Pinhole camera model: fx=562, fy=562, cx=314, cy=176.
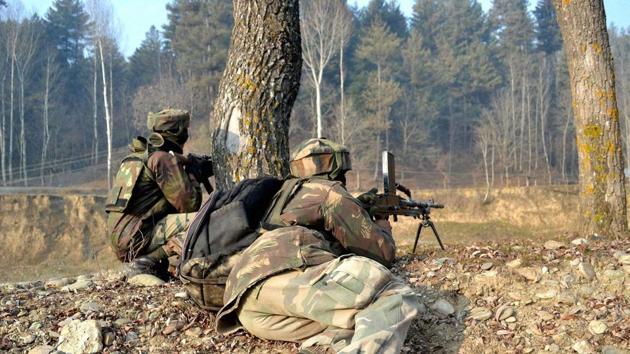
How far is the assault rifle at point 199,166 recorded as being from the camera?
5921mm

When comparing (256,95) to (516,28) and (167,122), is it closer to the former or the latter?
(167,122)

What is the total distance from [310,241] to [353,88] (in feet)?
141

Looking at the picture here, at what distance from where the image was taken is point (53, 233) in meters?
23.3

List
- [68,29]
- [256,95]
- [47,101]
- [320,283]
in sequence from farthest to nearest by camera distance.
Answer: [68,29] → [47,101] → [256,95] → [320,283]

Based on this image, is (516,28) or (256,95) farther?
(516,28)

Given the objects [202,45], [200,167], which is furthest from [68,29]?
[200,167]

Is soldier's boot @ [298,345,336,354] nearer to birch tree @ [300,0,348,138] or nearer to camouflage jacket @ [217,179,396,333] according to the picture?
camouflage jacket @ [217,179,396,333]

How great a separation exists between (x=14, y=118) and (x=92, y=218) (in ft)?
76.9

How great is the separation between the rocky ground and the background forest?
92.3ft

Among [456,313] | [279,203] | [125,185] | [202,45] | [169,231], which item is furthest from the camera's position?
[202,45]

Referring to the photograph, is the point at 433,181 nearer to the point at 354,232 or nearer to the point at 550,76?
the point at 550,76

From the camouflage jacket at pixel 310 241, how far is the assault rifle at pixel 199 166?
234 centimetres

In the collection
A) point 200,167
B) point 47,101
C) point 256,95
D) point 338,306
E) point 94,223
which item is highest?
point 47,101

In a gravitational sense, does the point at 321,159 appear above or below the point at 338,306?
above
